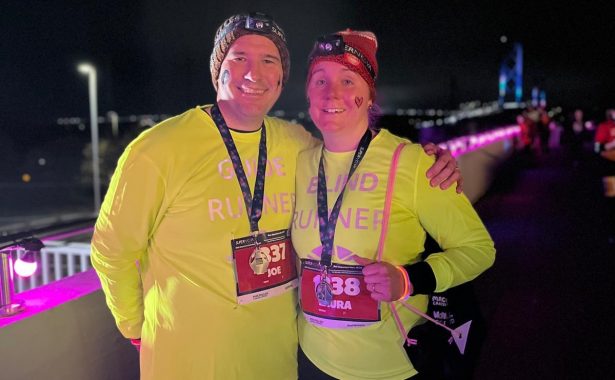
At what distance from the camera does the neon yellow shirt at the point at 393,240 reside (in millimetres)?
1971

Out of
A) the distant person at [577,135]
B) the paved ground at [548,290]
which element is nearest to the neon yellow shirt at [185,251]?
the paved ground at [548,290]

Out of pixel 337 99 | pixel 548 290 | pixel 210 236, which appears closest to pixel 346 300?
pixel 210 236

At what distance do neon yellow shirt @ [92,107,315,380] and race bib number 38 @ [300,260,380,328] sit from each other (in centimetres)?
24

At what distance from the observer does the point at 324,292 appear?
1994 mm

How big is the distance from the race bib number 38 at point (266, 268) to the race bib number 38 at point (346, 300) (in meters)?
0.17

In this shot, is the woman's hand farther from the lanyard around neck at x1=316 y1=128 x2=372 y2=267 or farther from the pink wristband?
the lanyard around neck at x1=316 y1=128 x2=372 y2=267

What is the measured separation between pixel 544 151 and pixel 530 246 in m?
16.7

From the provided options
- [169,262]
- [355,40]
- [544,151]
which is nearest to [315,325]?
[169,262]

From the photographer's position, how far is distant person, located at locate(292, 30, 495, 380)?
6.44 feet

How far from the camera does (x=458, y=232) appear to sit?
197 centimetres

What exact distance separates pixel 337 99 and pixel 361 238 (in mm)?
556

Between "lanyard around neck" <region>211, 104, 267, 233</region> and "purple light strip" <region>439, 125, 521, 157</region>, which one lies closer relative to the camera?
"lanyard around neck" <region>211, 104, 267, 233</region>

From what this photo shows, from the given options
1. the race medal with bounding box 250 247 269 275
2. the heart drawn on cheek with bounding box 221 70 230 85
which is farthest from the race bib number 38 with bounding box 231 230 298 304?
the heart drawn on cheek with bounding box 221 70 230 85

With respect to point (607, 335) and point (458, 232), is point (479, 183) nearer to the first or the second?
point (607, 335)
